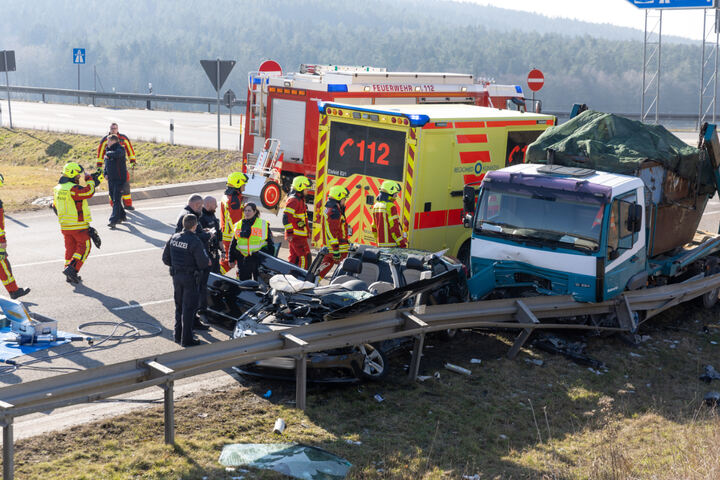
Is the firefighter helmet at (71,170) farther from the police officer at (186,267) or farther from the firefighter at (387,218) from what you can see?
the firefighter at (387,218)

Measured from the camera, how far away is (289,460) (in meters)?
6.48

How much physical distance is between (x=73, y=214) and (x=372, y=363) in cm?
576

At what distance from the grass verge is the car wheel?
144mm

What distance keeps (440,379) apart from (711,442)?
2.68 metres

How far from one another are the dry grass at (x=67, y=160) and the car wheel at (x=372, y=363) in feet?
41.1

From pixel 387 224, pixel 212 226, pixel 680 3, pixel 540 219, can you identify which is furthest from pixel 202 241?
pixel 680 3

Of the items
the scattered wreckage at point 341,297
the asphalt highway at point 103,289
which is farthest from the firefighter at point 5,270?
the scattered wreckage at point 341,297

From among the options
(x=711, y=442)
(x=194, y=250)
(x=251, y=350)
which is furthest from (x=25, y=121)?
(x=711, y=442)

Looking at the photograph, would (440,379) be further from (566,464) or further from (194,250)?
(194,250)

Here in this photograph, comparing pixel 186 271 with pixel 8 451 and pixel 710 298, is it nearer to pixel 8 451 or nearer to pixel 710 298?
pixel 8 451

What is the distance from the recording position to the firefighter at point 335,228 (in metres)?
11.1

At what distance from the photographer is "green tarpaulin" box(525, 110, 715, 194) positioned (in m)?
10.3

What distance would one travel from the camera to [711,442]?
692cm

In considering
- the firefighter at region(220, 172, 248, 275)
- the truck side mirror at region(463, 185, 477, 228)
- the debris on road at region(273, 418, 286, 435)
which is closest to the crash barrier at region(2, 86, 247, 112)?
the firefighter at region(220, 172, 248, 275)
